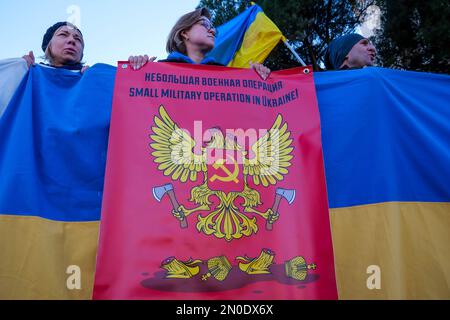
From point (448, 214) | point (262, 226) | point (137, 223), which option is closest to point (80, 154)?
point (137, 223)

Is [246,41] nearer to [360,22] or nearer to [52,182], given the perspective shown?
[52,182]

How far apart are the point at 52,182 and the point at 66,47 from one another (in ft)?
4.25

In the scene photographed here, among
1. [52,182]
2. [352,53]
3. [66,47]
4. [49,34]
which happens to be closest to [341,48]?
[352,53]

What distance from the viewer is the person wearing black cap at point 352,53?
367 centimetres

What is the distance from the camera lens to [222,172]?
96.0 inches

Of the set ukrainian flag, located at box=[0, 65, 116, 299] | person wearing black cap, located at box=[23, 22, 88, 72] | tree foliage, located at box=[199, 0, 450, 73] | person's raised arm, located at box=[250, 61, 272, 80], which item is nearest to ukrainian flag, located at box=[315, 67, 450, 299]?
person's raised arm, located at box=[250, 61, 272, 80]

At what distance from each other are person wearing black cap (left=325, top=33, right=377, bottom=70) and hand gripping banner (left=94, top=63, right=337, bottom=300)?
1190mm

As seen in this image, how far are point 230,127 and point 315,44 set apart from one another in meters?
10.7

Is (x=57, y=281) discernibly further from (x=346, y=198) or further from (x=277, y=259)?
(x=346, y=198)

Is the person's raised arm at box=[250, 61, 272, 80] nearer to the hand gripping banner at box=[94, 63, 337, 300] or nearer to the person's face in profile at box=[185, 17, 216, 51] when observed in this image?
the hand gripping banner at box=[94, 63, 337, 300]

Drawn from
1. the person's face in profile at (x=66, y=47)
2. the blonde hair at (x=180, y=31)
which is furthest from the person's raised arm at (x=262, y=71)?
the person's face in profile at (x=66, y=47)

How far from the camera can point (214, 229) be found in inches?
91.1

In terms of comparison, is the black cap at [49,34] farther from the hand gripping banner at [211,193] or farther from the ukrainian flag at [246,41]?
the ukrainian flag at [246,41]

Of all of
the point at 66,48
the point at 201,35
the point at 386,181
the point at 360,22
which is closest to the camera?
the point at 386,181
